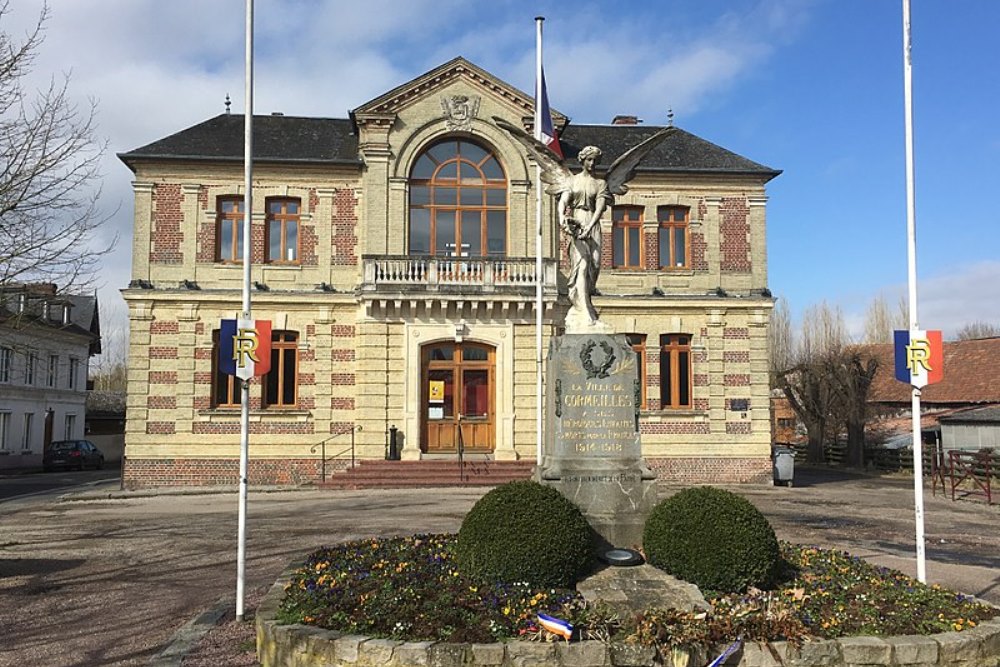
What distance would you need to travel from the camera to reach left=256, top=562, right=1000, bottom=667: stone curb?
5867 mm

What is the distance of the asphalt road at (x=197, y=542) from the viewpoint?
797cm

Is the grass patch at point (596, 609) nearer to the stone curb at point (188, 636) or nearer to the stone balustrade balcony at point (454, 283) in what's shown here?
the stone curb at point (188, 636)

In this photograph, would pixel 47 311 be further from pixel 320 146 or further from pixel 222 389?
pixel 320 146

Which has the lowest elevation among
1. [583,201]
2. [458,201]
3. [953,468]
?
[953,468]

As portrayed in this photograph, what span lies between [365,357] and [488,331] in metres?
3.57

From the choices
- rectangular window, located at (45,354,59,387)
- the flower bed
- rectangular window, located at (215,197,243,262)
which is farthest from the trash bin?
rectangular window, located at (45,354,59,387)

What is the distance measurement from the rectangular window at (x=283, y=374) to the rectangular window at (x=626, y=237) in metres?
9.87

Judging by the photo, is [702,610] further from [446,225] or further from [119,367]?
[119,367]

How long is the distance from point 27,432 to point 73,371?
15.9 feet

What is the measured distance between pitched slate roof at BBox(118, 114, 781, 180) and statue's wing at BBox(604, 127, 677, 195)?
14.5 metres

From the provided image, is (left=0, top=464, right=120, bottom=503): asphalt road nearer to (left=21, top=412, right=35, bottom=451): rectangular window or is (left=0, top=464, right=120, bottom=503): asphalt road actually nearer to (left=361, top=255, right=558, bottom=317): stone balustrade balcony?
(left=21, top=412, right=35, bottom=451): rectangular window

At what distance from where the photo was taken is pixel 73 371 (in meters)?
42.2

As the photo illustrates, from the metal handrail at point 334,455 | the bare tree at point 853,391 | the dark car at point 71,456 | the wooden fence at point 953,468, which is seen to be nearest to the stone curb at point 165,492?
the metal handrail at point 334,455

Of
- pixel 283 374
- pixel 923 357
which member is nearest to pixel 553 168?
pixel 923 357
